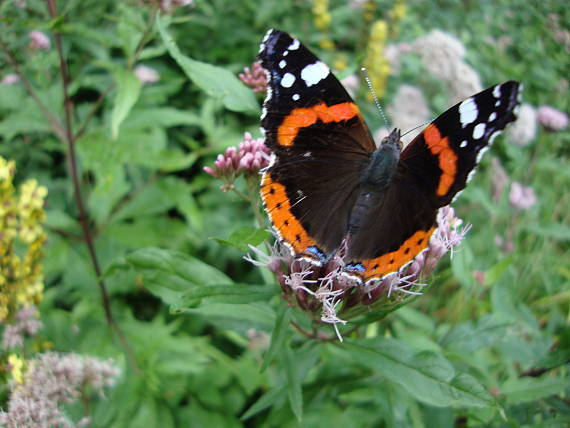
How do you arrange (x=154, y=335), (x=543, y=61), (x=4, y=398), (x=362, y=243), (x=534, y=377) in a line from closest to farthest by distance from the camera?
1. (x=4, y=398)
2. (x=362, y=243)
3. (x=534, y=377)
4. (x=154, y=335)
5. (x=543, y=61)

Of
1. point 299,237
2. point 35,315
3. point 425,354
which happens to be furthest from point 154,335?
point 425,354

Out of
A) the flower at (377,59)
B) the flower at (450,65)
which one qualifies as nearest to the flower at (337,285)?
the flower at (450,65)

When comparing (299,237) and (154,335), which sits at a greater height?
(299,237)

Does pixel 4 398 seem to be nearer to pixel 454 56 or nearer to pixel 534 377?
pixel 534 377

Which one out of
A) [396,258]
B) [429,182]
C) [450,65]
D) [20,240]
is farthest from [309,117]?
[450,65]

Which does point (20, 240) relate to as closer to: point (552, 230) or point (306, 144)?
point (306, 144)

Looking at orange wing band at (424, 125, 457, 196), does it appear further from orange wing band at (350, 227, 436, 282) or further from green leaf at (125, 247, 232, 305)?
green leaf at (125, 247, 232, 305)
